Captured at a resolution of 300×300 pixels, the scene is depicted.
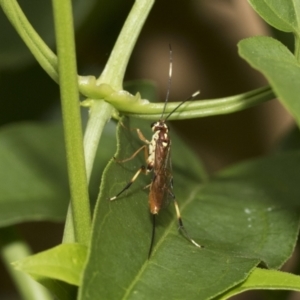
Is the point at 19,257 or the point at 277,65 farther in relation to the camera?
the point at 19,257

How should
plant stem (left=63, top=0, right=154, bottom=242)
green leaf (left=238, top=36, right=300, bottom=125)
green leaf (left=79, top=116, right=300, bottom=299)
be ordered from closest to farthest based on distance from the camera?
green leaf (left=238, top=36, right=300, bottom=125) < green leaf (left=79, top=116, right=300, bottom=299) < plant stem (left=63, top=0, right=154, bottom=242)

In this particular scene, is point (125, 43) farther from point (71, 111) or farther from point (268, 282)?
point (268, 282)

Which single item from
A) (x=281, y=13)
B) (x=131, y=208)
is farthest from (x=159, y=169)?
(x=281, y=13)

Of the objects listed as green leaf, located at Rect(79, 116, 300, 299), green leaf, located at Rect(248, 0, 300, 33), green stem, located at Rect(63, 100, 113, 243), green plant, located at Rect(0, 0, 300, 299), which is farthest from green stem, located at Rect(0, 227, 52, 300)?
green leaf, located at Rect(248, 0, 300, 33)

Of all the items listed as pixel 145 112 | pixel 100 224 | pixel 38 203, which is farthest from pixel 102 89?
pixel 38 203

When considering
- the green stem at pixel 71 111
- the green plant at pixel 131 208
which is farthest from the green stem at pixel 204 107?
the green stem at pixel 71 111

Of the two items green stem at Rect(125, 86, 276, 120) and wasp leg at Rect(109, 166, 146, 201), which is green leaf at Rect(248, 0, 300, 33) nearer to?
green stem at Rect(125, 86, 276, 120)
